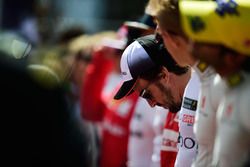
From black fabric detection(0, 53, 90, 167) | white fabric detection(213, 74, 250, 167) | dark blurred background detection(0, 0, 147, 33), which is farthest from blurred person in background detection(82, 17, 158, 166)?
dark blurred background detection(0, 0, 147, 33)

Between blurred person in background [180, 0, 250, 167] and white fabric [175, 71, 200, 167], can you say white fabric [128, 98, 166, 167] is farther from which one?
blurred person in background [180, 0, 250, 167]

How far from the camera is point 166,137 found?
214 inches

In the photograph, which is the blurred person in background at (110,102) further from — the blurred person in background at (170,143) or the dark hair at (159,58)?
the dark hair at (159,58)

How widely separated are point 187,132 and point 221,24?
1.28m

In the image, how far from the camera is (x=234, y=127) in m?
3.64

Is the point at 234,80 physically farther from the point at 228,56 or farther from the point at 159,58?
the point at 159,58

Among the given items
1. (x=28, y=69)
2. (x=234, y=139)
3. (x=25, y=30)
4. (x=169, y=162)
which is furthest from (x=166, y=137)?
(x=25, y=30)

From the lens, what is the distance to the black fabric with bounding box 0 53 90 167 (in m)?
2.93

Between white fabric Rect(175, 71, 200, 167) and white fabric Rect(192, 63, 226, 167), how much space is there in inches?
27.1

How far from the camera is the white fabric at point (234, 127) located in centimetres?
363

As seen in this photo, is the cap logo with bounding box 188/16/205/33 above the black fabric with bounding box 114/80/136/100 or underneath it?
above

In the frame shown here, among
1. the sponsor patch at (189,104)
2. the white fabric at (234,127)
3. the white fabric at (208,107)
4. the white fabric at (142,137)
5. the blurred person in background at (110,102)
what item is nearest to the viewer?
the white fabric at (234,127)

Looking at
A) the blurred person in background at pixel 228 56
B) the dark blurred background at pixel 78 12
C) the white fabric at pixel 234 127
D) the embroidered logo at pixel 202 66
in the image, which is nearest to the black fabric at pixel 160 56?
the embroidered logo at pixel 202 66

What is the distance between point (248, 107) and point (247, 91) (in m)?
0.08
